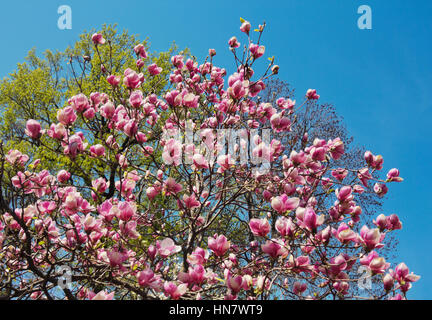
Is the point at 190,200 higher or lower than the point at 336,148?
lower

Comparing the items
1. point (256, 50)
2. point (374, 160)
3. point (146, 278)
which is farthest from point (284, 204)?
point (256, 50)

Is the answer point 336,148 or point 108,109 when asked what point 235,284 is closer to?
point 336,148

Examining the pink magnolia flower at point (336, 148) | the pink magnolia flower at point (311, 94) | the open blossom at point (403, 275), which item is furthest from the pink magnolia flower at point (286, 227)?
the pink magnolia flower at point (311, 94)

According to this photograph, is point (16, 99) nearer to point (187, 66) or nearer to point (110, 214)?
point (187, 66)

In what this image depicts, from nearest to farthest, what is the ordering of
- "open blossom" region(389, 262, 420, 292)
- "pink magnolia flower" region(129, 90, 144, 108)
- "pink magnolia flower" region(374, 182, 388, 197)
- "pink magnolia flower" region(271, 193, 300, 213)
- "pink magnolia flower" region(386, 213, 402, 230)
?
"open blossom" region(389, 262, 420, 292) < "pink magnolia flower" region(271, 193, 300, 213) < "pink magnolia flower" region(386, 213, 402, 230) < "pink magnolia flower" region(129, 90, 144, 108) < "pink magnolia flower" region(374, 182, 388, 197)

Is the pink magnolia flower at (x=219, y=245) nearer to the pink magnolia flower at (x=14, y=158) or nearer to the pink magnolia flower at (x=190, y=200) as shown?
the pink magnolia flower at (x=190, y=200)

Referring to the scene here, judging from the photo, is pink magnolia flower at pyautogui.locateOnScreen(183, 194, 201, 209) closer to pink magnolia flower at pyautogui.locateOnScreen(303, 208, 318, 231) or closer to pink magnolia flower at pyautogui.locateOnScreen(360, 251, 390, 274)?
pink magnolia flower at pyautogui.locateOnScreen(303, 208, 318, 231)

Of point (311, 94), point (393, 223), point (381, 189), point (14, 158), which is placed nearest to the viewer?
point (393, 223)

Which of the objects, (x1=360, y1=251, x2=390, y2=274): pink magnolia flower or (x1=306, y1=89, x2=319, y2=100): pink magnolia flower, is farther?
(x1=306, y1=89, x2=319, y2=100): pink magnolia flower

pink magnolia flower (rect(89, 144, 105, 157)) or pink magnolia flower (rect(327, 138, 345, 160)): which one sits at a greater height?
pink magnolia flower (rect(89, 144, 105, 157))

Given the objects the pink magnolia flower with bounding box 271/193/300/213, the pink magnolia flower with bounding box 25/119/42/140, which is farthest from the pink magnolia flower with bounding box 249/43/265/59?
the pink magnolia flower with bounding box 25/119/42/140

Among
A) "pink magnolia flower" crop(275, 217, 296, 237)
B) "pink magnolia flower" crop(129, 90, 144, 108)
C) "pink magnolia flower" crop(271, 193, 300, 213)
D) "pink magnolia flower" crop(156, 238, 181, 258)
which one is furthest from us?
"pink magnolia flower" crop(129, 90, 144, 108)

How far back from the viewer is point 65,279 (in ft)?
8.08
